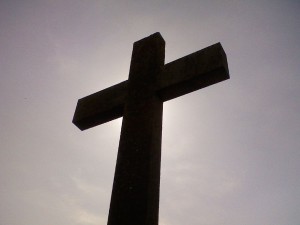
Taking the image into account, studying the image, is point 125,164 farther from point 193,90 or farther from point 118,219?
point 193,90

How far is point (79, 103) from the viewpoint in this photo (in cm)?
344

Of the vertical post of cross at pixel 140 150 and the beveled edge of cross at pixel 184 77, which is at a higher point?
the beveled edge of cross at pixel 184 77

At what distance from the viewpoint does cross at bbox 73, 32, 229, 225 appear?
2131mm

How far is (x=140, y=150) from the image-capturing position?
7.70 ft

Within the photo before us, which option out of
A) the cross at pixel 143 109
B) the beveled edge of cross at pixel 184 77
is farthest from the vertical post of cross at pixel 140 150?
the beveled edge of cross at pixel 184 77

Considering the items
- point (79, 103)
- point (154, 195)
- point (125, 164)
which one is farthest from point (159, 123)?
point (79, 103)

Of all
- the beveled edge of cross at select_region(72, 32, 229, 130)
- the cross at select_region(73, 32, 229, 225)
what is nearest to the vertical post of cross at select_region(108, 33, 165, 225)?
the cross at select_region(73, 32, 229, 225)

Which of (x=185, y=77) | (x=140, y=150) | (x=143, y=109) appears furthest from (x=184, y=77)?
(x=140, y=150)

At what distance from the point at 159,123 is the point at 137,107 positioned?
273 millimetres

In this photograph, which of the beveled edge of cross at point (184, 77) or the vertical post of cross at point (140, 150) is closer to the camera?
the vertical post of cross at point (140, 150)

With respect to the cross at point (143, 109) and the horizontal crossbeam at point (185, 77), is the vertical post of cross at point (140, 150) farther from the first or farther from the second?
the horizontal crossbeam at point (185, 77)

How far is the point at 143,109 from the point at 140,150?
1.43 feet

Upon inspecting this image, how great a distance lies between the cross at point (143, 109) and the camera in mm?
2131

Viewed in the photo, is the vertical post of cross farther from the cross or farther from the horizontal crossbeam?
the horizontal crossbeam
